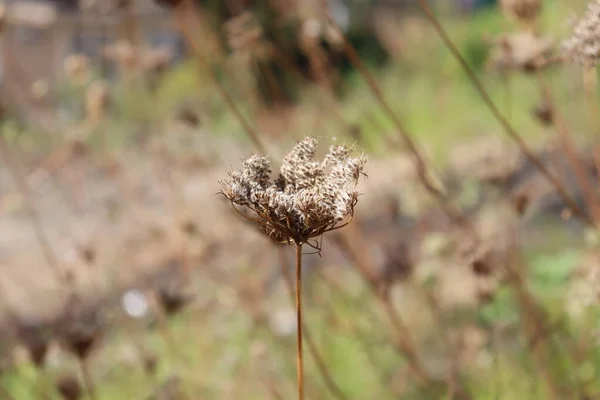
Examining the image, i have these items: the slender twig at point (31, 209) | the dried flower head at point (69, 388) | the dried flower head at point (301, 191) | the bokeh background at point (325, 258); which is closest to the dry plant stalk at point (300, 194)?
the dried flower head at point (301, 191)

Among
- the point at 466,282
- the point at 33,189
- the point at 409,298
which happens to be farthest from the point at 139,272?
the point at 33,189

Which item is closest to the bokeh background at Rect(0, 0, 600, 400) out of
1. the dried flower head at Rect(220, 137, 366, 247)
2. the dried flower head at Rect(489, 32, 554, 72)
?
the dried flower head at Rect(489, 32, 554, 72)

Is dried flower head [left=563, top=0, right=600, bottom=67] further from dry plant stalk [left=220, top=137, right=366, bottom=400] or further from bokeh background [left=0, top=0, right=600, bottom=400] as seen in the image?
dry plant stalk [left=220, top=137, right=366, bottom=400]

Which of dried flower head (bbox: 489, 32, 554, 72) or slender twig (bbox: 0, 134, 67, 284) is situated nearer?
dried flower head (bbox: 489, 32, 554, 72)

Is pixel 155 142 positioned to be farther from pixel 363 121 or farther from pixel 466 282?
pixel 363 121

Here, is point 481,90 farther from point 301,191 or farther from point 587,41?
point 301,191

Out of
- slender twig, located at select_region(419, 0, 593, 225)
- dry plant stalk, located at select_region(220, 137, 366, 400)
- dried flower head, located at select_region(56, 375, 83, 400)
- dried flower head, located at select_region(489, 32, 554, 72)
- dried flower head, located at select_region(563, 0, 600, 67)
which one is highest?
dried flower head, located at select_region(489, 32, 554, 72)
